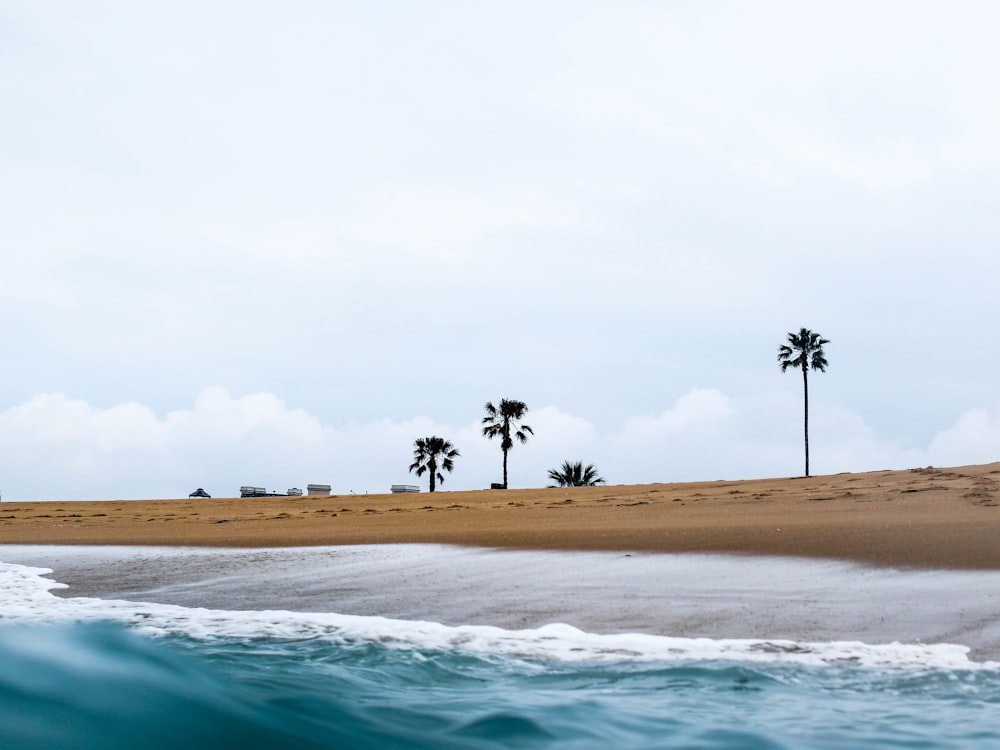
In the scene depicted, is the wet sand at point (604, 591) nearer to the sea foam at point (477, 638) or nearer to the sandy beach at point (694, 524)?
the sea foam at point (477, 638)

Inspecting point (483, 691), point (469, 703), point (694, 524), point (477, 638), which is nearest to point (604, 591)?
point (477, 638)

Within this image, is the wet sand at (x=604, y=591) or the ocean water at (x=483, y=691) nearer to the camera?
the ocean water at (x=483, y=691)

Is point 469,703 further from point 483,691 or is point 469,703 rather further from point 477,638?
point 477,638

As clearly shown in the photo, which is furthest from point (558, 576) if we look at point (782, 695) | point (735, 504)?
point (735, 504)

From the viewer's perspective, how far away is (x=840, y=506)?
508 inches

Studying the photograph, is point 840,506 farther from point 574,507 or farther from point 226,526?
point 226,526

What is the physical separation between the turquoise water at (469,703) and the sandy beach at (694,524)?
11.3 feet

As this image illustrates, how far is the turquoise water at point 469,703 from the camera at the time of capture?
3574 millimetres

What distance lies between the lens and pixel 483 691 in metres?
4.21

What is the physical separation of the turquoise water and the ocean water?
10 millimetres

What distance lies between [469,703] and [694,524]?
7463mm

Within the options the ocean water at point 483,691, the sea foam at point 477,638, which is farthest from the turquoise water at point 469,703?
the sea foam at point 477,638

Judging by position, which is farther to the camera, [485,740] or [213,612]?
[213,612]

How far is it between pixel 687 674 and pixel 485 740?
1.15 metres
